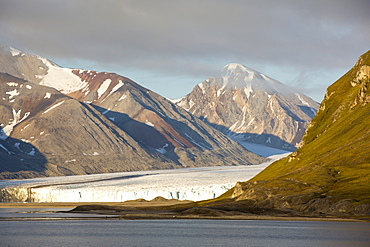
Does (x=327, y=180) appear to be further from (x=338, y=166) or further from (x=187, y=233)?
(x=187, y=233)

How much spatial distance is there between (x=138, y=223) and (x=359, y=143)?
76051 millimetres

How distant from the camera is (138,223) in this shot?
414ft

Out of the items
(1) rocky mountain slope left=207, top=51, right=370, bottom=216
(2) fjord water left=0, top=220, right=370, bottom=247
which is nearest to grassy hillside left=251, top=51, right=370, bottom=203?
(1) rocky mountain slope left=207, top=51, right=370, bottom=216

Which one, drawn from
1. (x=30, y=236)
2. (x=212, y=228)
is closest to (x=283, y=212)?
(x=212, y=228)

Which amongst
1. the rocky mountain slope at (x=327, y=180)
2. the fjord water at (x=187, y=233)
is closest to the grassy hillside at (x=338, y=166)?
the rocky mountain slope at (x=327, y=180)

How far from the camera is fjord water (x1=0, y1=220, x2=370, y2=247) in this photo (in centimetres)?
8731

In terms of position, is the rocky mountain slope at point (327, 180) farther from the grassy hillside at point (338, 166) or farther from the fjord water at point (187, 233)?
the fjord water at point (187, 233)

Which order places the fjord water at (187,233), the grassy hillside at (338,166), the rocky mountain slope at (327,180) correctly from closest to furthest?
the fjord water at (187,233), the rocky mountain slope at (327,180), the grassy hillside at (338,166)

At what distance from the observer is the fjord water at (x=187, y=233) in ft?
286

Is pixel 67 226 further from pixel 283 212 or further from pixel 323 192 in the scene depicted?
pixel 323 192

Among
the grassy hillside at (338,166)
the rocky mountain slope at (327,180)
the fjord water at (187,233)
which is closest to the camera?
the fjord water at (187,233)

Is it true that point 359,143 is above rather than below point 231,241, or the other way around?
above

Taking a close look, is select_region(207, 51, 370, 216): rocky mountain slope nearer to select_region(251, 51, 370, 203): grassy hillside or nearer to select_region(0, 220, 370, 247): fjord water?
select_region(251, 51, 370, 203): grassy hillside

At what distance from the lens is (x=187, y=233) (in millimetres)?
101438
